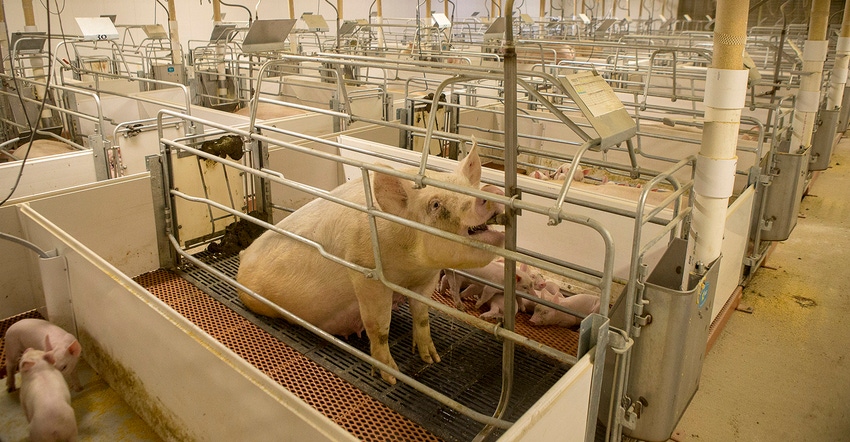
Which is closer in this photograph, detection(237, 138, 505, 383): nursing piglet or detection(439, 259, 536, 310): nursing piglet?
detection(237, 138, 505, 383): nursing piglet

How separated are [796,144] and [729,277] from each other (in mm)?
1384

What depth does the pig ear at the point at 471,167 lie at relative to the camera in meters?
2.31

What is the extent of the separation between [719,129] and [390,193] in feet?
3.85

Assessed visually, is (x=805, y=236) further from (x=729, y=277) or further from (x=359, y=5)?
(x=359, y=5)

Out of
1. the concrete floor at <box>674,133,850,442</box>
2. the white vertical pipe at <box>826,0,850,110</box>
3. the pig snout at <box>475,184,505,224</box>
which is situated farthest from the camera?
the white vertical pipe at <box>826,0,850,110</box>

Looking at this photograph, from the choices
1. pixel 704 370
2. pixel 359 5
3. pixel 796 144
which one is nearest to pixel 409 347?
pixel 704 370

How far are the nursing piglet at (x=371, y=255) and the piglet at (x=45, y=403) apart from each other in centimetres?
94

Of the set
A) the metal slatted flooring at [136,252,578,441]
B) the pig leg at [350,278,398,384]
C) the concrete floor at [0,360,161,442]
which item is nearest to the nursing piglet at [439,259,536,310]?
the metal slatted flooring at [136,252,578,441]

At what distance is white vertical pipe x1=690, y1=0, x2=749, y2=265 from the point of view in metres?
2.06

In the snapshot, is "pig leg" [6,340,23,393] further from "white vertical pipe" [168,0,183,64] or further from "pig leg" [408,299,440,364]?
"white vertical pipe" [168,0,183,64]

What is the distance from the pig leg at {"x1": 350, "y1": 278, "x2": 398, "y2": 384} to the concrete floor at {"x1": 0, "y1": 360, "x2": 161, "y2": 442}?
93 centimetres

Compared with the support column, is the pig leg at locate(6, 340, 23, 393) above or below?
below

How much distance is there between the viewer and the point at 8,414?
260cm

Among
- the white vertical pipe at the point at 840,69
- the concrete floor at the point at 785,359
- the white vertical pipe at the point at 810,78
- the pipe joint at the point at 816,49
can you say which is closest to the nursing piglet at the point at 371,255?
the concrete floor at the point at 785,359
